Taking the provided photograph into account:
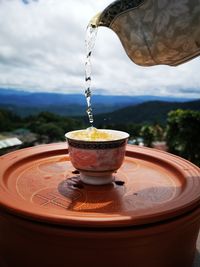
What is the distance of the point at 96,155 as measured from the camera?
6.51 feet

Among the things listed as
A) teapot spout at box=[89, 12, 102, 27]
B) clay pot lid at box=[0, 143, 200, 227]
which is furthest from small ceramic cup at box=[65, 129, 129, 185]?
teapot spout at box=[89, 12, 102, 27]

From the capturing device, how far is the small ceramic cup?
1.97 meters

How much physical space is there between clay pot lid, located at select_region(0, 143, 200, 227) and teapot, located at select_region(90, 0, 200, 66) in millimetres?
831

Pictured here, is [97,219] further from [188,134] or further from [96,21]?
[188,134]

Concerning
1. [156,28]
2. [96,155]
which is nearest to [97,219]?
[96,155]

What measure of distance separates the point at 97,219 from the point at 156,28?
1077 mm

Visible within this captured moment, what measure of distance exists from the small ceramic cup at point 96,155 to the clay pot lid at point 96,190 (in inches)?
5.1

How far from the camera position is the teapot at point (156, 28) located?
1640 millimetres

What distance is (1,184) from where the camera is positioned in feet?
6.23

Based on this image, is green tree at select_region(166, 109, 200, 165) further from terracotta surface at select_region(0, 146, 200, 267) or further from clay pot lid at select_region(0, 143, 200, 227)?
terracotta surface at select_region(0, 146, 200, 267)

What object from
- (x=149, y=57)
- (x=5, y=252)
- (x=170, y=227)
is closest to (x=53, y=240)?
(x=5, y=252)

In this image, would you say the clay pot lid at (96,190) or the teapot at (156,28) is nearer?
the clay pot lid at (96,190)

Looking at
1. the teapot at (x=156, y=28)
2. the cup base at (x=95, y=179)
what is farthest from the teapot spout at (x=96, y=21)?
the cup base at (x=95, y=179)

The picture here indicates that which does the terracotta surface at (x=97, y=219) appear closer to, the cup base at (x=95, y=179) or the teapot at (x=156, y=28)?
the cup base at (x=95, y=179)
